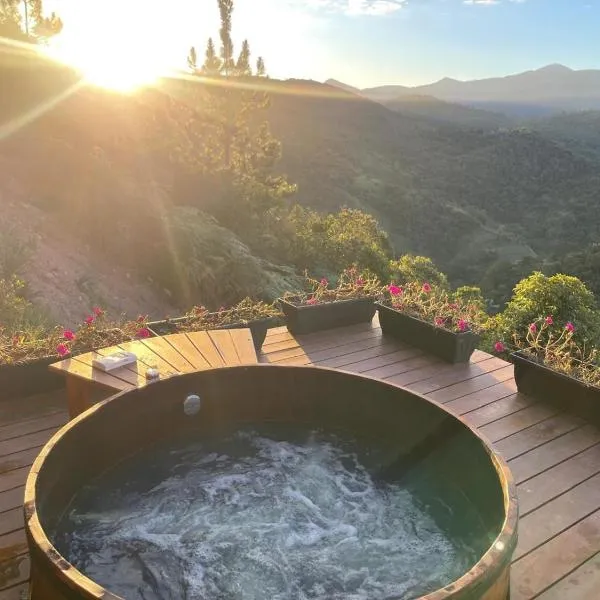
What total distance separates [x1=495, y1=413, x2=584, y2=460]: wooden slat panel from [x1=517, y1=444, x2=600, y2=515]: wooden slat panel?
7.7 inches

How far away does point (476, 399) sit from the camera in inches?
143

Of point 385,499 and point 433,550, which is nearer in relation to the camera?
point 433,550

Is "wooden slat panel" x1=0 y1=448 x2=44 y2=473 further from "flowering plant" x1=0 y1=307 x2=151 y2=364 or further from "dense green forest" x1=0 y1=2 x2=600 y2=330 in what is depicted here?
"dense green forest" x1=0 y1=2 x2=600 y2=330

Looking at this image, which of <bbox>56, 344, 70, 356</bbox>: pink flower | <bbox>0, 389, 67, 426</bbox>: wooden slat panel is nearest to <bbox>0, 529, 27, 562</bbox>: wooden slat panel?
<bbox>0, 389, 67, 426</bbox>: wooden slat panel

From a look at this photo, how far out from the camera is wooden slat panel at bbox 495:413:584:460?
301cm

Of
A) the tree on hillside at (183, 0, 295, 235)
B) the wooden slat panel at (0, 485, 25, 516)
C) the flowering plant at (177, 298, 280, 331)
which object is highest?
A: the tree on hillside at (183, 0, 295, 235)

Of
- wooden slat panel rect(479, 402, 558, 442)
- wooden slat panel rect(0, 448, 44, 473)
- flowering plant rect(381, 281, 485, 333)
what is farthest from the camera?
flowering plant rect(381, 281, 485, 333)

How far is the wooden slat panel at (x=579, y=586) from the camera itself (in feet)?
6.62

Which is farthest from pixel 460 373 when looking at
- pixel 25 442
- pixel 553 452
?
pixel 25 442

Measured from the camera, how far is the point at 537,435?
3.17 metres

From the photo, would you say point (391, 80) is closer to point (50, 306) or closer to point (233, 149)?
point (233, 149)

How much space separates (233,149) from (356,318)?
1452cm

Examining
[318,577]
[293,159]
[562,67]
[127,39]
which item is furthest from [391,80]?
[318,577]

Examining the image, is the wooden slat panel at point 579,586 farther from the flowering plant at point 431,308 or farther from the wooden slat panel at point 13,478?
the wooden slat panel at point 13,478
